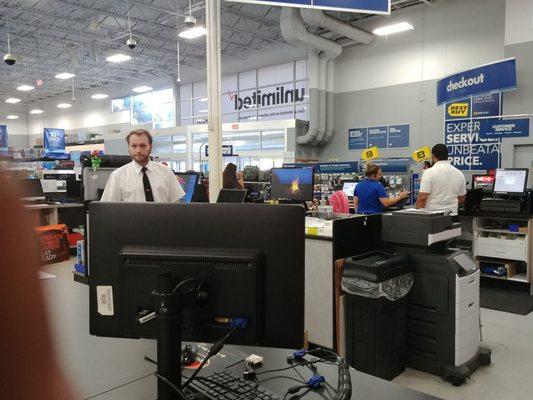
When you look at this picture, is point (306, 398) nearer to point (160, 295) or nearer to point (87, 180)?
point (160, 295)

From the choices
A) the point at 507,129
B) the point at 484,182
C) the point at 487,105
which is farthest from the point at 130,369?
the point at 487,105

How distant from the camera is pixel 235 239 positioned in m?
1.14

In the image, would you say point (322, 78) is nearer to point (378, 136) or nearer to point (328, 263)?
point (378, 136)

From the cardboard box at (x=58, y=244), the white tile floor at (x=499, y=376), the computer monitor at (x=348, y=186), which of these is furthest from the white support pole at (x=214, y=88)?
the computer monitor at (x=348, y=186)

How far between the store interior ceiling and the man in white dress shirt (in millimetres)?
7309

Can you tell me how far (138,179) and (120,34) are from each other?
1224cm

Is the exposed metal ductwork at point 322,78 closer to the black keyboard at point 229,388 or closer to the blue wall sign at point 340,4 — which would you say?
the blue wall sign at point 340,4

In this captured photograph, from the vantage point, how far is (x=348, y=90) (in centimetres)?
1258

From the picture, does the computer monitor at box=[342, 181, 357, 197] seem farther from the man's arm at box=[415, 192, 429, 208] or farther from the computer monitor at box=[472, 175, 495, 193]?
the man's arm at box=[415, 192, 429, 208]

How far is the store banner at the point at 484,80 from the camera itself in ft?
23.4

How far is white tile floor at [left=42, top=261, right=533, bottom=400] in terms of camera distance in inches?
116

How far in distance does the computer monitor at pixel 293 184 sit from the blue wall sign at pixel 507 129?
4850 millimetres

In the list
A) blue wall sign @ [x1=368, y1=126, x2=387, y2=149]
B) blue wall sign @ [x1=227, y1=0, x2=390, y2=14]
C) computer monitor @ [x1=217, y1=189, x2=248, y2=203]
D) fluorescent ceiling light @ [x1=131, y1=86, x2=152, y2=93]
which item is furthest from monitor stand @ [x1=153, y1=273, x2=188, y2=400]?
fluorescent ceiling light @ [x1=131, y1=86, x2=152, y2=93]

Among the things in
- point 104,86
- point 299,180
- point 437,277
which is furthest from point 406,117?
point 104,86
